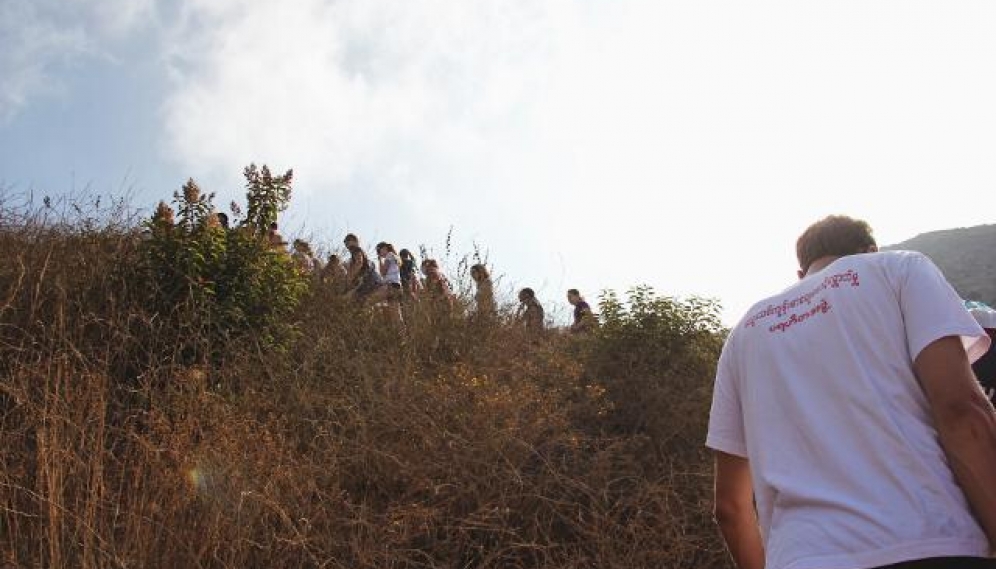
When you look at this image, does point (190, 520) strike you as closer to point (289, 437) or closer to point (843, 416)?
point (289, 437)

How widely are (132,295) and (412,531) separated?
133 inches

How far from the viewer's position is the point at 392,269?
1041 cm

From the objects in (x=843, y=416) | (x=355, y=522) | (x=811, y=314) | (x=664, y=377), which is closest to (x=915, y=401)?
(x=843, y=416)

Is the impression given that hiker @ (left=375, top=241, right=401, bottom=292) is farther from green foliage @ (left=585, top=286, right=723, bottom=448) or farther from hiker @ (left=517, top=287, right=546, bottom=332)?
green foliage @ (left=585, top=286, right=723, bottom=448)

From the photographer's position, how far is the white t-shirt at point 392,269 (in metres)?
10.2

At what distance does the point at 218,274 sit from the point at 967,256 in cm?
3092

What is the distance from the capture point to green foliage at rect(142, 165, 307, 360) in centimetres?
664

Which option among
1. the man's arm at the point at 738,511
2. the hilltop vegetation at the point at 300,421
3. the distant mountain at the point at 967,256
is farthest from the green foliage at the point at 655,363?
the distant mountain at the point at 967,256

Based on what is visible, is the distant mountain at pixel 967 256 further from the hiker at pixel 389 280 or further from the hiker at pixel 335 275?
the hiker at pixel 335 275

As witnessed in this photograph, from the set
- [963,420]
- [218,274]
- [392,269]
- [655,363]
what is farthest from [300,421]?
[963,420]

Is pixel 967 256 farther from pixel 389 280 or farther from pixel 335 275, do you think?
pixel 335 275

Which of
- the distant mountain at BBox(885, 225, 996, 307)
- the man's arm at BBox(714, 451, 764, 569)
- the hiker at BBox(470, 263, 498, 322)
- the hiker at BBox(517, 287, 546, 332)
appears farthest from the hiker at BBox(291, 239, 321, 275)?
the distant mountain at BBox(885, 225, 996, 307)

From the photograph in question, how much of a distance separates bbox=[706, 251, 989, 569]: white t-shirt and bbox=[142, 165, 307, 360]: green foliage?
204 inches

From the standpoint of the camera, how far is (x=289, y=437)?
5.79m
